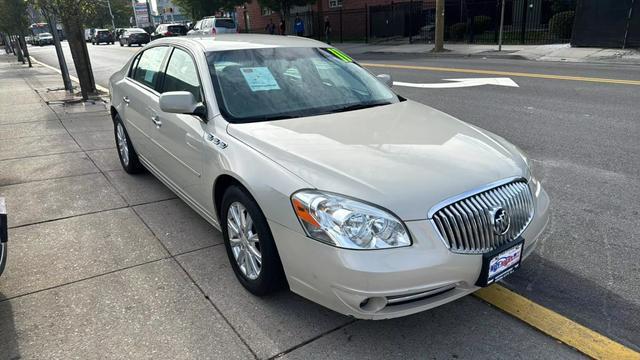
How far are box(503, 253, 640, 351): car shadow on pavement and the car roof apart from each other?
8.31 feet

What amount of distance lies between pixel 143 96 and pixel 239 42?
117 cm

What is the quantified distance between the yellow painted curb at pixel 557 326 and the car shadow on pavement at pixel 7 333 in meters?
2.70

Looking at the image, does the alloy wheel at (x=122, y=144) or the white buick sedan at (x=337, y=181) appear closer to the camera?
the white buick sedan at (x=337, y=181)

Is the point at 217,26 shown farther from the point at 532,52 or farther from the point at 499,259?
the point at 499,259

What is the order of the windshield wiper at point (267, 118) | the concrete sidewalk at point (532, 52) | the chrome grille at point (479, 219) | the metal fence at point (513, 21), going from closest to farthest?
the chrome grille at point (479, 219) → the windshield wiper at point (267, 118) → the concrete sidewalk at point (532, 52) → the metal fence at point (513, 21)

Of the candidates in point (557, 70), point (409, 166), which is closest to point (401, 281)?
point (409, 166)

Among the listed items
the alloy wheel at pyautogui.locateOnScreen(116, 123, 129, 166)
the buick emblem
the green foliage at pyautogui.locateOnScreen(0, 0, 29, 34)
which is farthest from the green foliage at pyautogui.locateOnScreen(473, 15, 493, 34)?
the buick emblem

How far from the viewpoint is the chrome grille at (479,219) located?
2449 millimetres

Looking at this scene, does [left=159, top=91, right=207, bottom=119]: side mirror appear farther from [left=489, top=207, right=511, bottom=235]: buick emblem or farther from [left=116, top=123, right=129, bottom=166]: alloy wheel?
[left=116, top=123, right=129, bottom=166]: alloy wheel

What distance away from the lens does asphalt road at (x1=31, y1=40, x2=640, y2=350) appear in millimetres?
3037

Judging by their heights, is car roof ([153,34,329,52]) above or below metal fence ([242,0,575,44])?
above

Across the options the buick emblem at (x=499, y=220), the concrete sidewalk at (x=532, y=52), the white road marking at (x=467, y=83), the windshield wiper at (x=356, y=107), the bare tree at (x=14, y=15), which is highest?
the bare tree at (x=14, y=15)

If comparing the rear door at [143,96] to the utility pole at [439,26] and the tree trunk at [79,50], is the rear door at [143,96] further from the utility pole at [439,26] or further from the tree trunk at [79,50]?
the utility pole at [439,26]

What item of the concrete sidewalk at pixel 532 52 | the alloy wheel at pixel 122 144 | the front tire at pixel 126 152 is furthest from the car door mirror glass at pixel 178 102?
the concrete sidewalk at pixel 532 52
